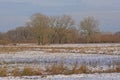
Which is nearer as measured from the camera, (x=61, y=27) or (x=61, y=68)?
(x=61, y=68)

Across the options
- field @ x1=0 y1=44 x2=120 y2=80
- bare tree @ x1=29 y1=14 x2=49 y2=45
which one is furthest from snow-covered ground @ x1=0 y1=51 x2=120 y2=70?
bare tree @ x1=29 y1=14 x2=49 y2=45

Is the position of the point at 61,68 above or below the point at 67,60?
above

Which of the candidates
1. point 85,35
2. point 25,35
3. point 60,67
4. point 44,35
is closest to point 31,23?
point 44,35

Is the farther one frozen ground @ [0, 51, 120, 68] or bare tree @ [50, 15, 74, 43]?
bare tree @ [50, 15, 74, 43]

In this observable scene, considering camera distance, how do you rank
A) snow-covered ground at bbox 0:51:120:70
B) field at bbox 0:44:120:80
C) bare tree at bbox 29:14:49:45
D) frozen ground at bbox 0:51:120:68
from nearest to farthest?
field at bbox 0:44:120:80
frozen ground at bbox 0:51:120:68
snow-covered ground at bbox 0:51:120:70
bare tree at bbox 29:14:49:45

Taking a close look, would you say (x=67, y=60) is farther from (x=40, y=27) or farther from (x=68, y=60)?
(x=40, y=27)

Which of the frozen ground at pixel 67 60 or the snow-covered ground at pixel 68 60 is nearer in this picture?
the frozen ground at pixel 67 60

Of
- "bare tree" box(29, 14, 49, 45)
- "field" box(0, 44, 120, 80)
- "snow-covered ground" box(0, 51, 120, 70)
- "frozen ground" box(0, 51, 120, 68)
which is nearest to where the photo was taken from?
"field" box(0, 44, 120, 80)

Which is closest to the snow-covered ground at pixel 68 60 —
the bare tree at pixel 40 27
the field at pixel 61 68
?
the field at pixel 61 68

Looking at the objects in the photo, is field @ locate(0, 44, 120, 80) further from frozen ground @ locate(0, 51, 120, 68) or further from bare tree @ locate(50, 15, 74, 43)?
bare tree @ locate(50, 15, 74, 43)

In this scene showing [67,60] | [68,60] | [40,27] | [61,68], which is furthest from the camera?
[40,27]

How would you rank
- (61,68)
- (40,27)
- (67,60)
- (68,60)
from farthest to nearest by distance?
(40,27)
(67,60)
(68,60)
(61,68)

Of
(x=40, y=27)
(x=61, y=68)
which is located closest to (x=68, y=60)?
(x=61, y=68)

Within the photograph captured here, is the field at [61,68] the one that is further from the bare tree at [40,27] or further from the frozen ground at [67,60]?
the bare tree at [40,27]
